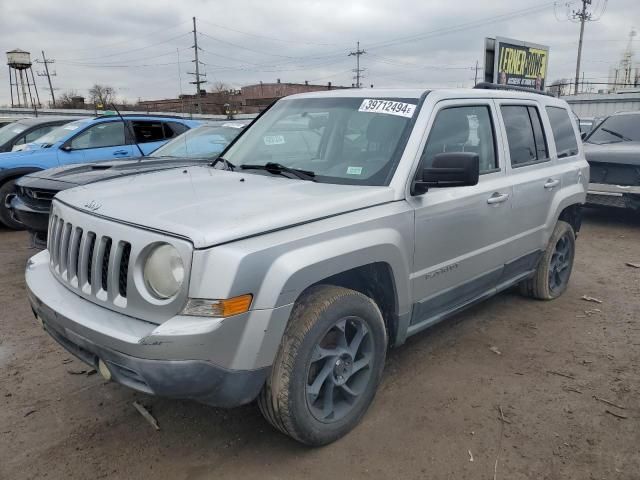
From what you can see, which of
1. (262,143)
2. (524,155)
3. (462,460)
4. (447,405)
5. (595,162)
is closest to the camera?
(462,460)

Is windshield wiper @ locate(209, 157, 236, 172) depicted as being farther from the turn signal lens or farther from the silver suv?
the turn signal lens

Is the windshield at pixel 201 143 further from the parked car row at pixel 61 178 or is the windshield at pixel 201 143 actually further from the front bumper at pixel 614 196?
the front bumper at pixel 614 196

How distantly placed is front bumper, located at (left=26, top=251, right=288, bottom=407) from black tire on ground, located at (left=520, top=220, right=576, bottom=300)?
128 inches

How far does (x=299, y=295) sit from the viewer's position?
2.45m

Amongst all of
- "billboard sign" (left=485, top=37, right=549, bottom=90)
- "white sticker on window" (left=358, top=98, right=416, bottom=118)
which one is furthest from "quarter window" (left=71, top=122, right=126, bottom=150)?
"billboard sign" (left=485, top=37, right=549, bottom=90)

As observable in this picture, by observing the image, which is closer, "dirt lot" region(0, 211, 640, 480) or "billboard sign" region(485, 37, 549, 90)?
"dirt lot" region(0, 211, 640, 480)

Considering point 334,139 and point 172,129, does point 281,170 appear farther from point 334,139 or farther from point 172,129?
point 172,129

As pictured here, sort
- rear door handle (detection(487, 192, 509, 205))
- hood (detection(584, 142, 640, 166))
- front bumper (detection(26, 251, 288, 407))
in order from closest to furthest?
1. front bumper (detection(26, 251, 288, 407))
2. rear door handle (detection(487, 192, 509, 205))
3. hood (detection(584, 142, 640, 166))

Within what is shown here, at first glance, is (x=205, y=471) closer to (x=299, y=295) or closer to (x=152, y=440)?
(x=152, y=440)

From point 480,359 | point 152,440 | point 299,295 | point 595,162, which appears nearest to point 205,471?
point 152,440

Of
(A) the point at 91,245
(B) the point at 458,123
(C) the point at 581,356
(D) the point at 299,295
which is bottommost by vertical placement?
(C) the point at 581,356

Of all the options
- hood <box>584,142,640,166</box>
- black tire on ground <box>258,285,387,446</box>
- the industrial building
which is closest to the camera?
black tire on ground <box>258,285,387,446</box>

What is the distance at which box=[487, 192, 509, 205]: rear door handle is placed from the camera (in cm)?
359

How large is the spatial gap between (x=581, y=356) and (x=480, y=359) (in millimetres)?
767
